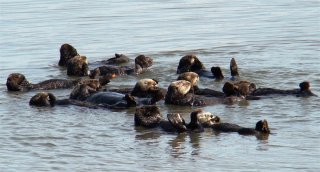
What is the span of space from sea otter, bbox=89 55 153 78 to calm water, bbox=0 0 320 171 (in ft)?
0.59

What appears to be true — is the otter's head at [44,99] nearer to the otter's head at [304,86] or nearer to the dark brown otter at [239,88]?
the dark brown otter at [239,88]

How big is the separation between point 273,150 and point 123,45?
30.4ft

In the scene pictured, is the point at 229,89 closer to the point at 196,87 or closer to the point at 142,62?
the point at 196,87

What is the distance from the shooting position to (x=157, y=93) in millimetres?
12094

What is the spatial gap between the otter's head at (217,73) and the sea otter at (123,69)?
1511mm

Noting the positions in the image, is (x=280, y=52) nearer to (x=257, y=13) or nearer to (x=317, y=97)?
(x=317, y=97)

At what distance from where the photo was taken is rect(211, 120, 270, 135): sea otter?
10273 mm

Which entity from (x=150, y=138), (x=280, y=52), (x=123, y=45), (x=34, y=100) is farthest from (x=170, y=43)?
(x=150, y=138)

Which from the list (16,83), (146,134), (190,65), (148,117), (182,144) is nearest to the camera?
(182,144)

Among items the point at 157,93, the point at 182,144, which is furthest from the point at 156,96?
the point at 182,144

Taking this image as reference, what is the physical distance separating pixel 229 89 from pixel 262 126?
212 centimetres

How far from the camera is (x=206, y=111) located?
11.8 meters

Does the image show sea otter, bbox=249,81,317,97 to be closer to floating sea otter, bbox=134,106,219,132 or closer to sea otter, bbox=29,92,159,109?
sea otter, bbox=29,92,159,109

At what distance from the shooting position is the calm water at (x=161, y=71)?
31.3ft
